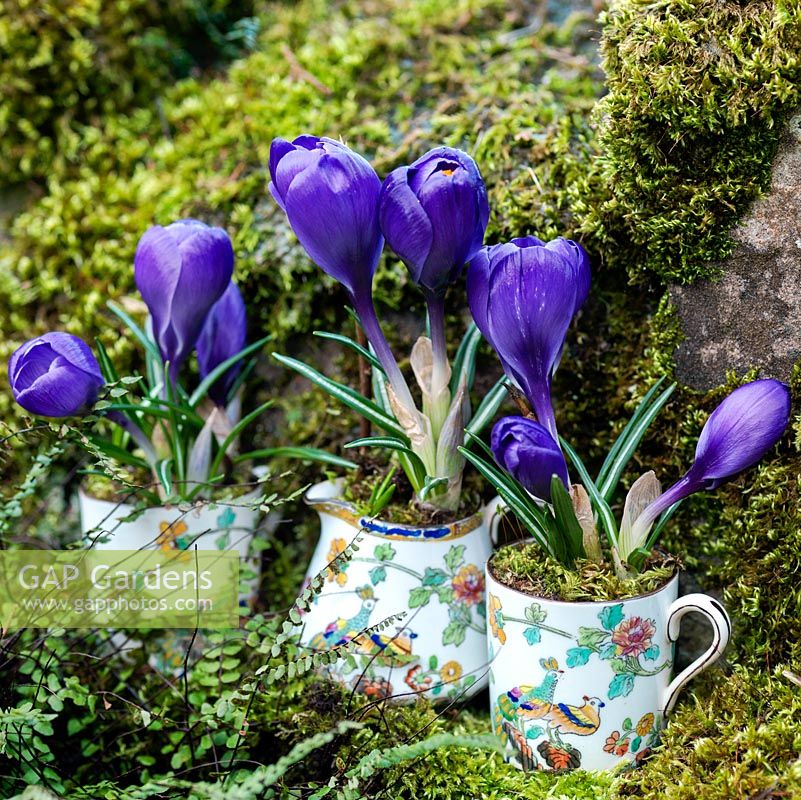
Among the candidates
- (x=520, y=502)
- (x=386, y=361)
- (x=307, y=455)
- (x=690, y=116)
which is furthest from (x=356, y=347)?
(x=690, y=116)

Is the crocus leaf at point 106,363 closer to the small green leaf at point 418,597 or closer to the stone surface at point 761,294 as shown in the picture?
the small green leaf at point 418,597

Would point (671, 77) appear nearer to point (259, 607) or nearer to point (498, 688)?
point (498, 688)

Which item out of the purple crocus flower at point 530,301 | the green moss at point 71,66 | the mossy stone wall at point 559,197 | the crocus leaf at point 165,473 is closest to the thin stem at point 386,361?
the purple crocus flower at point 530,301

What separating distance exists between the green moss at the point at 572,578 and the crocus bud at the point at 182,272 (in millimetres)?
547

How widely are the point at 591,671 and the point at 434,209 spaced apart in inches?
22.2

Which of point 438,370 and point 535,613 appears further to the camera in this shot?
point 438,370

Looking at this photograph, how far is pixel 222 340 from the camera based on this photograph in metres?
1.32

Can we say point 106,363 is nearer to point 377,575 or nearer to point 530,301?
point 377,575

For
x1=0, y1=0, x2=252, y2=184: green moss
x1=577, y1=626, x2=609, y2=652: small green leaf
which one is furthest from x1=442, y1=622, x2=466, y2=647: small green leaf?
x1=0, y1=0, x2=252, y2=184: green moss

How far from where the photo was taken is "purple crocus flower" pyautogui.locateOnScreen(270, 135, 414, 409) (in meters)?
0.98

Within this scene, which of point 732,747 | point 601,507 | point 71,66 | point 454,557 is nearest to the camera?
point 732,747

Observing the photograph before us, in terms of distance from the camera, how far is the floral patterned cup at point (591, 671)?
0.97m

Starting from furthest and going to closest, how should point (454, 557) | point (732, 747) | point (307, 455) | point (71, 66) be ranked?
point (71, 66) < point (307, 455) < point (454, 557) < point (732, 747)

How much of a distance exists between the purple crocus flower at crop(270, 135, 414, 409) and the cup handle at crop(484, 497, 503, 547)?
36cm
